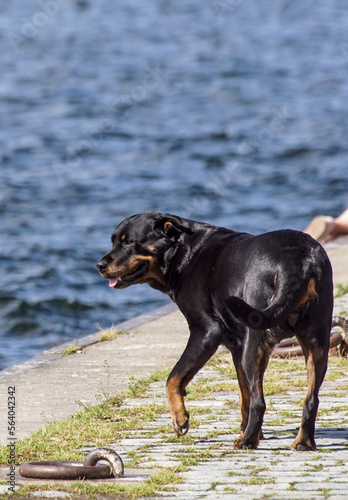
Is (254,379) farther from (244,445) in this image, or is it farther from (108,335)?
(108,335)

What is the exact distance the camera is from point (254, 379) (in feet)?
18.4

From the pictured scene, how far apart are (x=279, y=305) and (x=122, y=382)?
8.15 feet

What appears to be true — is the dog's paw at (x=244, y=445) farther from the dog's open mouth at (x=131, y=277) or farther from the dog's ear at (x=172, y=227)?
the dog's ear at (x=172, y=227)

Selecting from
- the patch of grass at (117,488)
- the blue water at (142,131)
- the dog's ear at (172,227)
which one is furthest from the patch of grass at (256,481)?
the blue water at (142,131)

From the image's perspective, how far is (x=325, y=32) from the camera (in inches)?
2074

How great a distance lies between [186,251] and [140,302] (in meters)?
8.77

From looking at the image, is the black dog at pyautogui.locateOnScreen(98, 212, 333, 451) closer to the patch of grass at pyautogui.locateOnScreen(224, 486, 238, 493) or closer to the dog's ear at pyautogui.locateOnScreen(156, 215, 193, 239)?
the dog's ear at pyautogui.locateOnScreen(156, 215, 193, 239)

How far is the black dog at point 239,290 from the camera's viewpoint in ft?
18.2

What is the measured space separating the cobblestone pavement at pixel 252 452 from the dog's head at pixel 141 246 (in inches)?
39.1

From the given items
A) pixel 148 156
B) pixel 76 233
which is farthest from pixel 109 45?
pixel 76 233

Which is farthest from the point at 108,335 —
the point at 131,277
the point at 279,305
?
the point at 279,305

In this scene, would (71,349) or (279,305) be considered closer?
(279,305)

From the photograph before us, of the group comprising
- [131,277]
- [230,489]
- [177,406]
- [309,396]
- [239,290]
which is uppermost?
[239,290]

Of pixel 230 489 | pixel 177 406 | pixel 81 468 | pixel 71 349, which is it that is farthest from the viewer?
pixel 71 349
